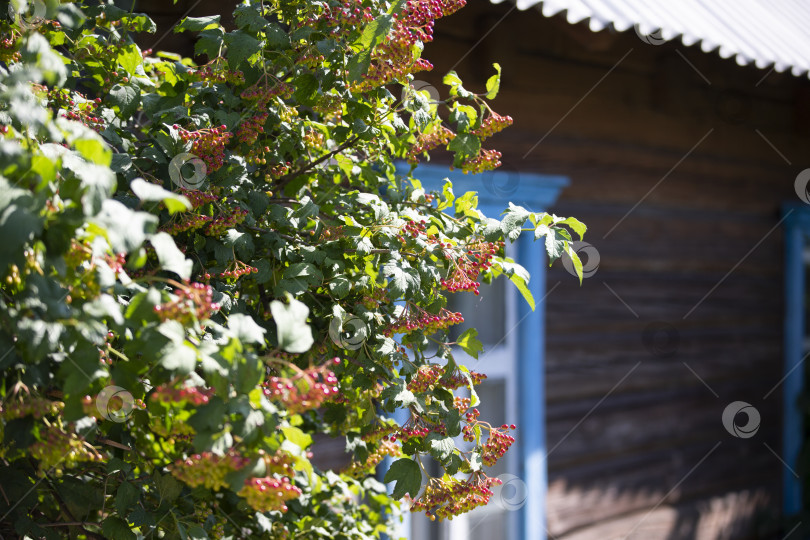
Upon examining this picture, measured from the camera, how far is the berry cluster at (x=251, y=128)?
1.55 m

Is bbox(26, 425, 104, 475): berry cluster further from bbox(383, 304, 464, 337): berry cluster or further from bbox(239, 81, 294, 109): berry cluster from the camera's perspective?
bbox(239, 81, 294, 109): berry cluster

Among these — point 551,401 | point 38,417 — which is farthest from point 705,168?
point 38,417

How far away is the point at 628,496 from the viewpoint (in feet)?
13.4

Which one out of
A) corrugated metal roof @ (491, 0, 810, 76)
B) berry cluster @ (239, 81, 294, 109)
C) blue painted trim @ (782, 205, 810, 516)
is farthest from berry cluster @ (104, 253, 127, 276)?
blue painted trim @ (782, 205, 810, 516)

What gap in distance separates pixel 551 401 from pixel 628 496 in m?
0.85

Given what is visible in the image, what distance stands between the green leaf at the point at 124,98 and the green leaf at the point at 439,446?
92 cm

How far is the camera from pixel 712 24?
11.2 ft

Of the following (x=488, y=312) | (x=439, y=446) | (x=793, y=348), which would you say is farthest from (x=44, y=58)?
(x=793, y=348)

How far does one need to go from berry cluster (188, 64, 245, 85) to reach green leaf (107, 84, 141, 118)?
0.14 m

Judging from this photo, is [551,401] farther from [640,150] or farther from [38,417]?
[38,417]

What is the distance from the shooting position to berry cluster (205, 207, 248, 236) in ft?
4.84

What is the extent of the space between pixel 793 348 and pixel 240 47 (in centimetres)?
478

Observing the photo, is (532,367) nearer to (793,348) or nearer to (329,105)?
(329,105)

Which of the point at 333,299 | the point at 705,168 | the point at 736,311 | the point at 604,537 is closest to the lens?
the point at 333,299
